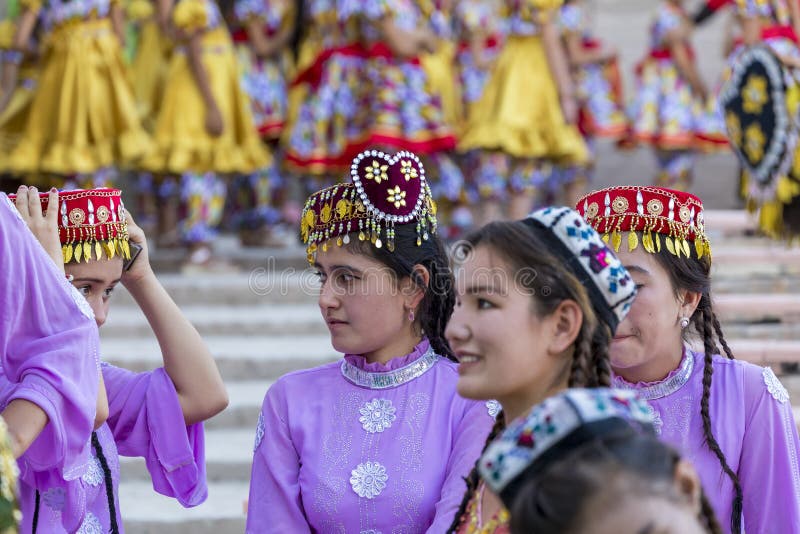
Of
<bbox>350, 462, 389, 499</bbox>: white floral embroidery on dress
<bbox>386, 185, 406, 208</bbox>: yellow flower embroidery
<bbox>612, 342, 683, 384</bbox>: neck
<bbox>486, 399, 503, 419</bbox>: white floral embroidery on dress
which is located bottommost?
<bbox>350, 462, 389, 499</bbox>: white floral embroidery on dress

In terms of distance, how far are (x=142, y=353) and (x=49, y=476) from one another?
10.5 feet

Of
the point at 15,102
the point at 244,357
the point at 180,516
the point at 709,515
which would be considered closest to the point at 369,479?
the point at 709,515

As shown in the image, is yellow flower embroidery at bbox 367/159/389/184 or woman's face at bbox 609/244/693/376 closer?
woman's face at bbox 609/244/693/376

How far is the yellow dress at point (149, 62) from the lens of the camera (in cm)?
768

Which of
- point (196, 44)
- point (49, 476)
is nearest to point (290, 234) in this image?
point (196, 44)

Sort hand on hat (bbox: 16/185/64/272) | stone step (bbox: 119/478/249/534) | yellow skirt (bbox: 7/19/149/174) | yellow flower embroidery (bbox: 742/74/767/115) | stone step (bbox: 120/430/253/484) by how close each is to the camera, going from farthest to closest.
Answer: yellow skirt (bbox: 7/19/149/174), stone step (bbox: 120/430/253/484), stone step (bbox: 119/478/249/534), yellow flower embroidery (bbox: 742/74/767/115), hand on hat (bbox: 16/185/64/272)

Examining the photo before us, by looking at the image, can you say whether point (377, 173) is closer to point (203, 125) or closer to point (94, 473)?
point (94, 473)

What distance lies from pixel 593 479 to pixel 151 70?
22.1ft

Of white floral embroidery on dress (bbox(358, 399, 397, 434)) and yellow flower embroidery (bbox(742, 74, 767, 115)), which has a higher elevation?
yellow flower embroidery (bbox(742, 74, 767, 115))

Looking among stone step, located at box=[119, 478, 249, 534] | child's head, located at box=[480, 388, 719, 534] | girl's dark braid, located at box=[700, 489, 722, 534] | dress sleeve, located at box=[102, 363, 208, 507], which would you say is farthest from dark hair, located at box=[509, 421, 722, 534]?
stone step, located at box=[119, 478, 249, 534]

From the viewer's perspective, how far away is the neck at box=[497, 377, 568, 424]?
6.93ft

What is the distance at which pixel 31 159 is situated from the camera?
6590 millimetres

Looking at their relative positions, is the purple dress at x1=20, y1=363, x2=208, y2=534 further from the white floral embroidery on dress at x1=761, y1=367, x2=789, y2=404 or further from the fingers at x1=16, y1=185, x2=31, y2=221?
the white floral embroidery on dress at x1=761, y1=367, x2=789, y2=404

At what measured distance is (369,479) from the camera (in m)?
2.75
